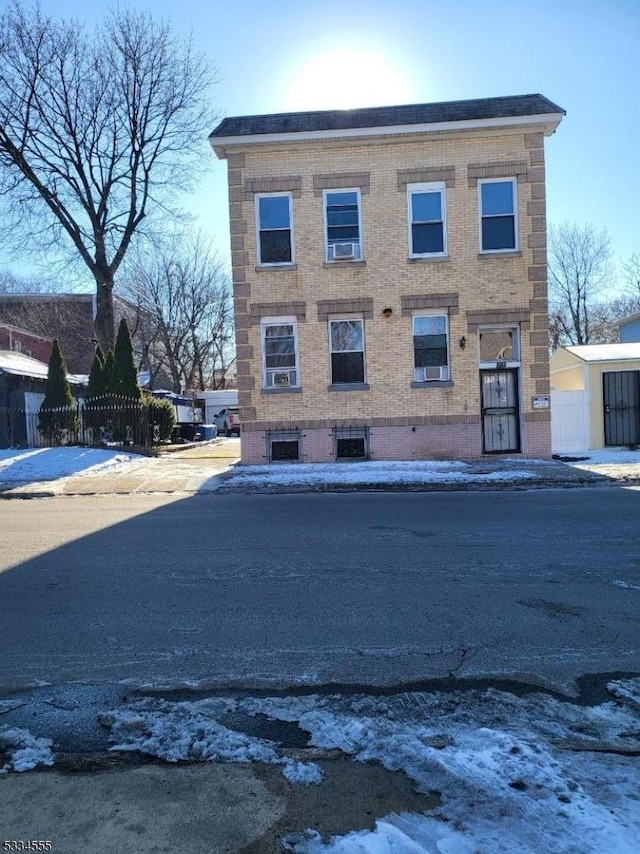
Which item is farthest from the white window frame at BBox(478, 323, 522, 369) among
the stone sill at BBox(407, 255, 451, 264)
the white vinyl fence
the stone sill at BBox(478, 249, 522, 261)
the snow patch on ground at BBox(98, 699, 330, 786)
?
the snow patch on ground at BBox(98, 699, 330, 786)

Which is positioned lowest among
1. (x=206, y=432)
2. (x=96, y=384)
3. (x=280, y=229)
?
(x=206, y=432)

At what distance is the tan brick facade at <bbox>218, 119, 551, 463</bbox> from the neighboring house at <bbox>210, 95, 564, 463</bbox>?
0.12ft

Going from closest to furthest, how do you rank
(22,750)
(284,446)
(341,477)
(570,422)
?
(22,750) < (341,477) < (284,446) < (570,422)

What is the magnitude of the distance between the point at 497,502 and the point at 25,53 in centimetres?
2328

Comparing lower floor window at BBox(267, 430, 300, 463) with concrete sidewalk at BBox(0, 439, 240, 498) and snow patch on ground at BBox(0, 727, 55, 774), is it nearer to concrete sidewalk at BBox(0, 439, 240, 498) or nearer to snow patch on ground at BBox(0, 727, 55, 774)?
concrete sidewalk at BBox(0, 439, 240, 498)

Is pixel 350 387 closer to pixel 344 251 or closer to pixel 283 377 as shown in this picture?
pixel 283 377

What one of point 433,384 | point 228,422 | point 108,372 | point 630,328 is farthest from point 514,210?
point 228,422

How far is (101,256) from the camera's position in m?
24.8

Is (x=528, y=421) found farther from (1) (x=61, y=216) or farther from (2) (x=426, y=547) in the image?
(1) (x=61, y=216)

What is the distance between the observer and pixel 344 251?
1623 cm

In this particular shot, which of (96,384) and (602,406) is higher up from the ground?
(96,384)

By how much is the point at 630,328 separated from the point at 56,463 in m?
26.7

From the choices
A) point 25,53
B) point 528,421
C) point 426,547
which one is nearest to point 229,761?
point 426,547

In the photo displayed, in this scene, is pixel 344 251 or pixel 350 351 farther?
pixel 350 351
